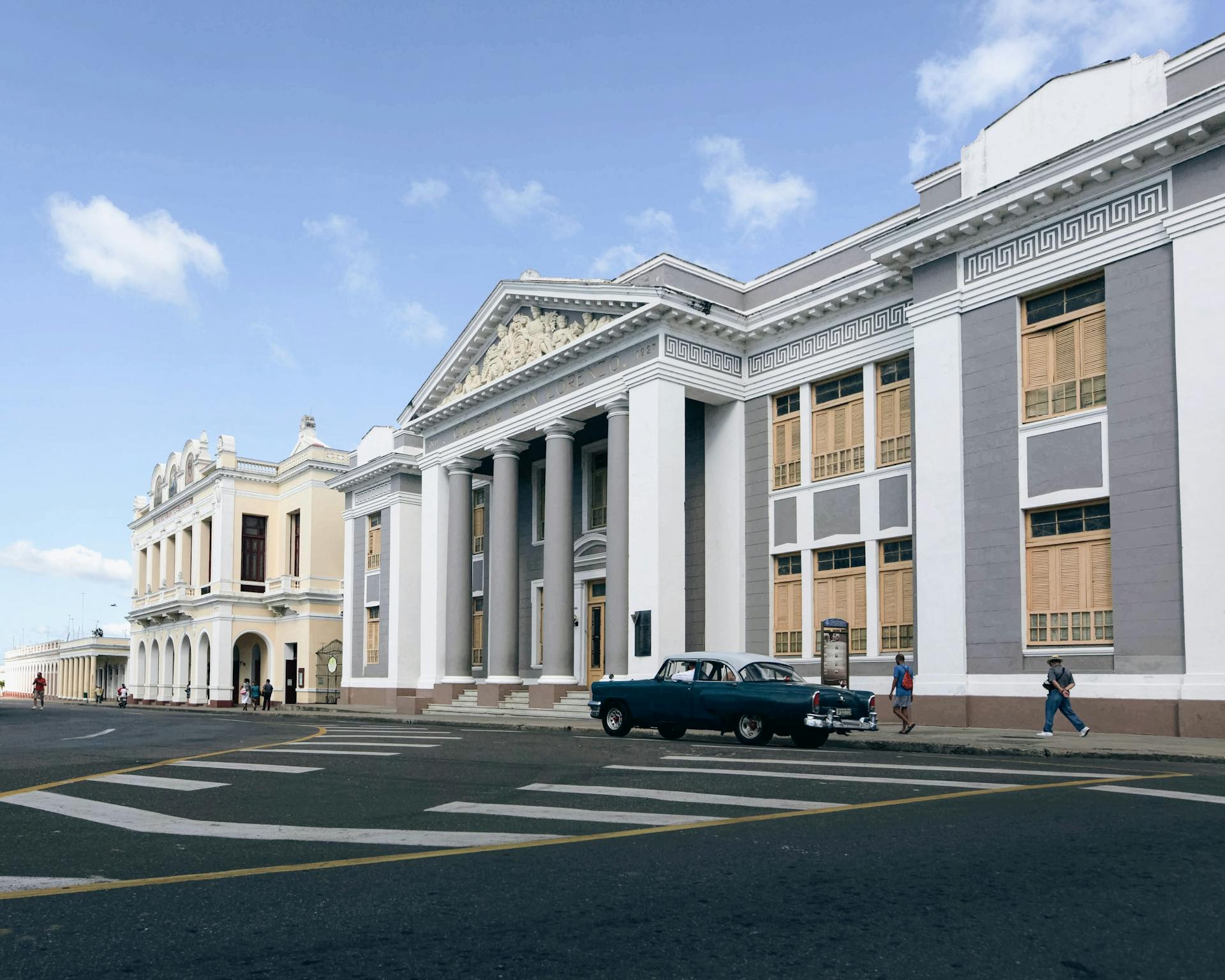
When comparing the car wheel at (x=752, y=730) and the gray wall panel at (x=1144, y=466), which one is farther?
the gray wall panel at (x=1144, y=466)

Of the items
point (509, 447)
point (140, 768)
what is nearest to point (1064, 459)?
point (140, 768)

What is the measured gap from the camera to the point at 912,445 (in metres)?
24.2

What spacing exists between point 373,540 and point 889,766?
3418 cm

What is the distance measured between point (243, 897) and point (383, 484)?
37391 millimetres

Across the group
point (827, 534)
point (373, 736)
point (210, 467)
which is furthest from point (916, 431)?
point (210, 467)

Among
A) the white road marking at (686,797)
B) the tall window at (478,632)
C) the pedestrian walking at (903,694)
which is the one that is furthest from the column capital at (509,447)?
the white road marking at (686,797)

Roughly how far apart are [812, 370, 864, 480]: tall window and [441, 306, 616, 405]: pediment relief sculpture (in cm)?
606

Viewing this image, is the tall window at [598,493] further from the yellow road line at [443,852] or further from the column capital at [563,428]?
the yellow road line at [443,852]

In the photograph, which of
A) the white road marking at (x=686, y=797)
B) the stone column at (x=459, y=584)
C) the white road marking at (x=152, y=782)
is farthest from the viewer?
the stone column at (x=459, y=584)

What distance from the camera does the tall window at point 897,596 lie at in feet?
79.9

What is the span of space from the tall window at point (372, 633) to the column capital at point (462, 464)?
9223 millimetres

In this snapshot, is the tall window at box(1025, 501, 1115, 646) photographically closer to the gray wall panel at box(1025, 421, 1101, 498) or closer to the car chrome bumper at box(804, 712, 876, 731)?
the gray wall panel at box(1025, 421, 1101, 498)

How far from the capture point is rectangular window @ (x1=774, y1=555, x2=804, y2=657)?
1067 inches

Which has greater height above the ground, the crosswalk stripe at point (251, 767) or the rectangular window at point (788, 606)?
the rectangular window at point (788, 606)
